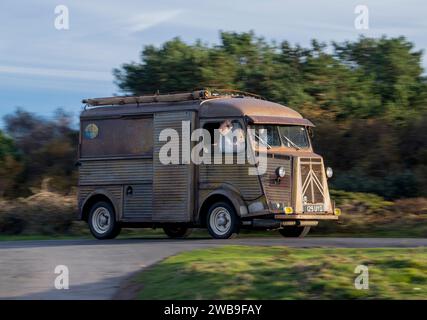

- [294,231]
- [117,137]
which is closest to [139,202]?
[117,137]

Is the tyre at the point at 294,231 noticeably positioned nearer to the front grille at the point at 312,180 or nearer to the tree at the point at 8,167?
the front grille at the point at 312,180

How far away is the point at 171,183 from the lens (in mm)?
20844

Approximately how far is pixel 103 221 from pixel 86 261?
648 centimetres

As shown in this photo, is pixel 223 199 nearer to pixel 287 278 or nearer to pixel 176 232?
pixel 176 232

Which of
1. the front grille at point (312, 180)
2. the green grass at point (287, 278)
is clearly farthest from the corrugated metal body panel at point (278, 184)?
the green grass at point (287, 278)

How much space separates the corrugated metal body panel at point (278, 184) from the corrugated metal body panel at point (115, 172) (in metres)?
3.00

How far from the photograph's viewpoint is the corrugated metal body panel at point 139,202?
21.3 metres

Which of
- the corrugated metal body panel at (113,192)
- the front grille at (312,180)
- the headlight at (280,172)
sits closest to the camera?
the headlight at (280,172)

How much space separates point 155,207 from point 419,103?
14817 mm

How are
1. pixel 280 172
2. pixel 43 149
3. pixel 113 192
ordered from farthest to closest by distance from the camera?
pixel 43 149, pixel 113 192, pixel 280 172

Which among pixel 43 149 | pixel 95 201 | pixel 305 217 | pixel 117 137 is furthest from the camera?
pixel 43 149

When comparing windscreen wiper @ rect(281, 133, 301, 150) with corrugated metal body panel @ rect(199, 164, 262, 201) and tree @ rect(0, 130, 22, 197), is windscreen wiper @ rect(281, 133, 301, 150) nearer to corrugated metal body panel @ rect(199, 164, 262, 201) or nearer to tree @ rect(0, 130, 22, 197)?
corrugated metal body panel @ rect(199, 164, 262, 201)

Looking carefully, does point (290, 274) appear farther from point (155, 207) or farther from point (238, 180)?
point (155, 207)

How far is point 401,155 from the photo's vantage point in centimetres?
2814
